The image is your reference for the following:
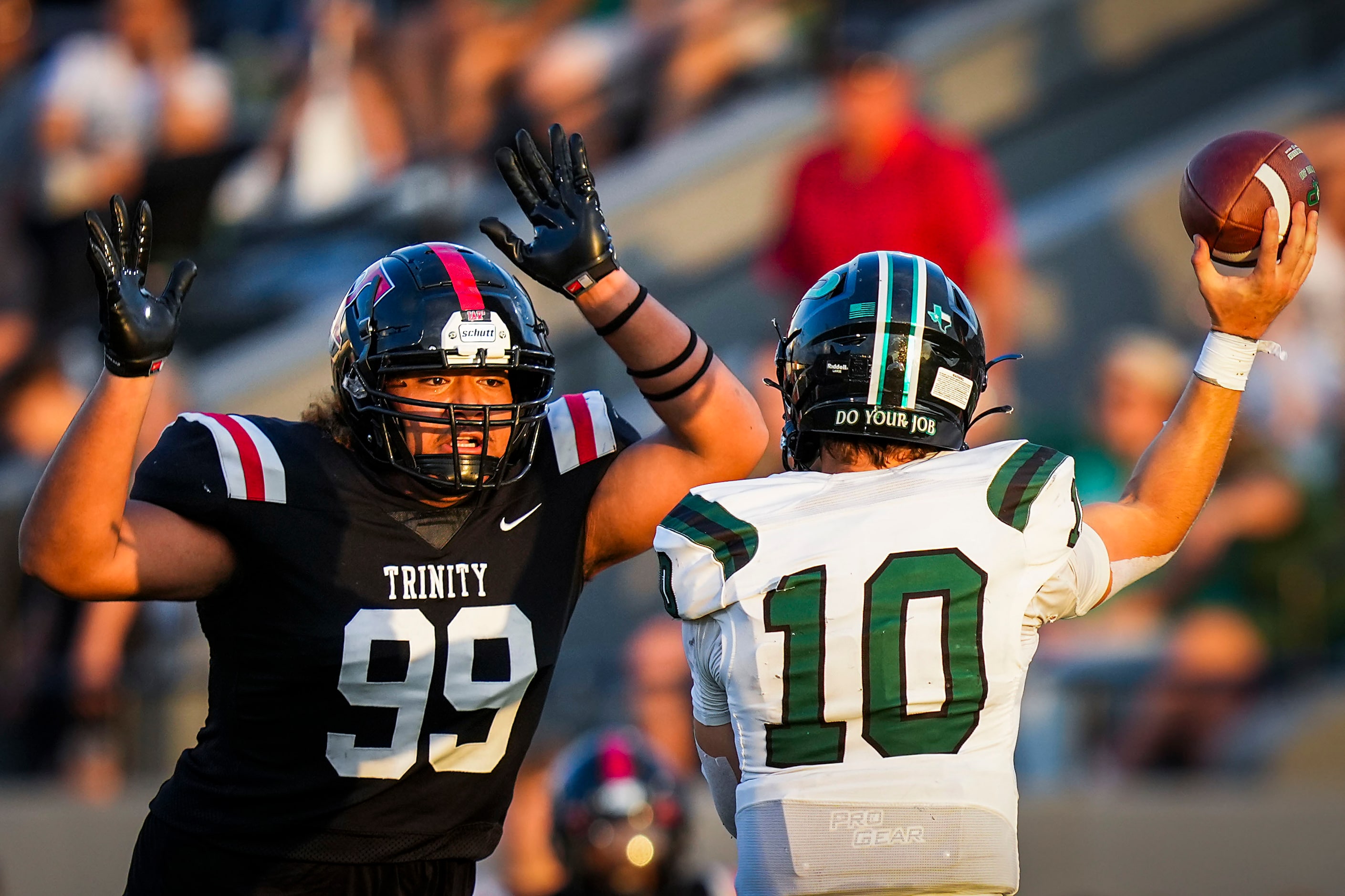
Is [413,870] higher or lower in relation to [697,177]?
lower

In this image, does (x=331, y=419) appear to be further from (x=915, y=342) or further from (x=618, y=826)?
(x=618, y=826)

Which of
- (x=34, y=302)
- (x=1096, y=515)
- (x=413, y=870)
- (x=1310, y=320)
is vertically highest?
(x=34, y=302)

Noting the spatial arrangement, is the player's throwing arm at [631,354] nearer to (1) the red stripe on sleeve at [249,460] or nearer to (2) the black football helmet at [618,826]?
(1) the red stripe on sleeve at [249,460]

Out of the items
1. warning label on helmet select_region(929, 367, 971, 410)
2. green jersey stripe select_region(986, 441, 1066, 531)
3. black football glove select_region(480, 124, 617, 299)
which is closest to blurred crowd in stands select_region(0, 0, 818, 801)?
black football glove select_region(480, 124, 617, 299)

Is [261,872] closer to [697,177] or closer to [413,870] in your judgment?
[413,870]

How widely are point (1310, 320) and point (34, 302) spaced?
19.2 ft

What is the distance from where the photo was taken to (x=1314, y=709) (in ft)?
20.4

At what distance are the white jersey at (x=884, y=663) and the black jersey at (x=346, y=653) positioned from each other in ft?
2.21

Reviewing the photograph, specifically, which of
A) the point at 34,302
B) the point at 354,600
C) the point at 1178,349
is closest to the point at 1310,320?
the point at 1178,349

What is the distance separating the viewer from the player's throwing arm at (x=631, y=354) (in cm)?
307

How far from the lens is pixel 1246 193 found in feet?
10.0

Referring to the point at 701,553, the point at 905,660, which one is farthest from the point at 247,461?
the point at 905,660

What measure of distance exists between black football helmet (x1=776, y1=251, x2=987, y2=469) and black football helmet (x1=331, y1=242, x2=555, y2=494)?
56 cm

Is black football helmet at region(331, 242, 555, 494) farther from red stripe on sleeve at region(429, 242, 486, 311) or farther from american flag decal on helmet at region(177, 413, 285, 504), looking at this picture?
american flag decal on helmet at region(177, 413, 285, 504)
